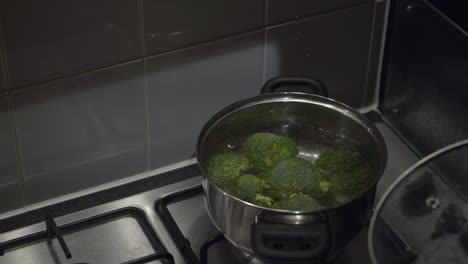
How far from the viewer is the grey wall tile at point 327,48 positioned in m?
1.16

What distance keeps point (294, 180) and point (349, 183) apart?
0.07 metres

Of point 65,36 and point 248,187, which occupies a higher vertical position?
point 65,36

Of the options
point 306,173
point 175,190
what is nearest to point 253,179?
point 306,173

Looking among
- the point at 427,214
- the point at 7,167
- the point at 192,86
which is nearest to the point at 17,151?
the point at 7,167

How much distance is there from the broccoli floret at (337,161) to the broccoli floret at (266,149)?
0.03m

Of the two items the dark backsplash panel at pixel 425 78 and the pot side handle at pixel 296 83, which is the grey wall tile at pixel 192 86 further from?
the dark backsplash panel at pixel 425 78

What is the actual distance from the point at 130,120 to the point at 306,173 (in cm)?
25

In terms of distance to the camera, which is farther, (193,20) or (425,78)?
(425,78)

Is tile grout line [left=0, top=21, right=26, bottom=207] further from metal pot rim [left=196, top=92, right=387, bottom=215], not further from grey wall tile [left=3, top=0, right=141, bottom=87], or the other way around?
metal pot rim [left=196, top=92, right=387, bottom=215]

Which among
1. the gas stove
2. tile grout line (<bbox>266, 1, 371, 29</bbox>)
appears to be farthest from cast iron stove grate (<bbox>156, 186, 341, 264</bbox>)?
tile grout line (<bbox>266, 1, 371, 29</bbox>)

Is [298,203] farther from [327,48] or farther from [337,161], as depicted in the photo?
[327,48]

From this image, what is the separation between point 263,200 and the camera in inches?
39.1

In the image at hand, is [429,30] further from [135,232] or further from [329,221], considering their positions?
[135,232]

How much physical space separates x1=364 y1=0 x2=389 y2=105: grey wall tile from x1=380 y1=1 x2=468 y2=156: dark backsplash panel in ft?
0.04
